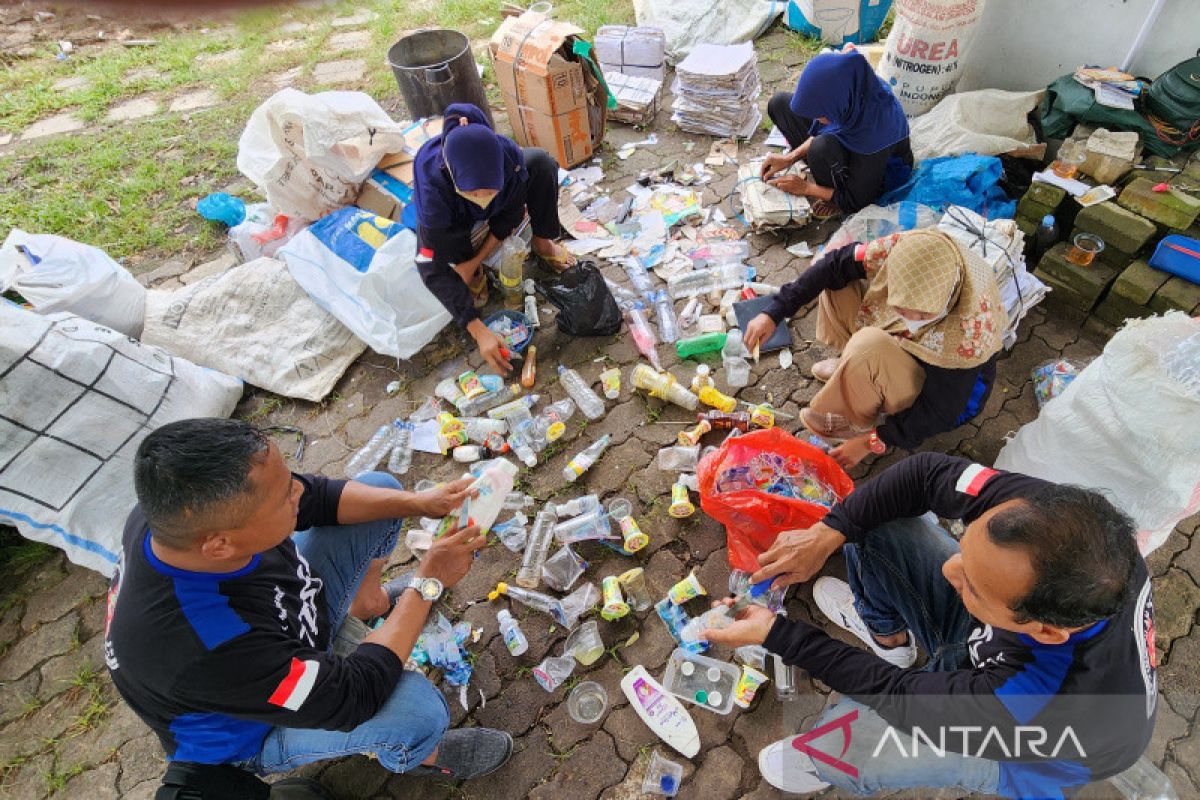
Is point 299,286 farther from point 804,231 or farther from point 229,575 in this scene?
point 804,231

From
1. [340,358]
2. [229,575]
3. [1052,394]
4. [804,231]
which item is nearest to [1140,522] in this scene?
[1052,394]

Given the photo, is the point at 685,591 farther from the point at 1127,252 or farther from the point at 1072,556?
the point at 1127,252

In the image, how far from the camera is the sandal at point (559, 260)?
421 cm

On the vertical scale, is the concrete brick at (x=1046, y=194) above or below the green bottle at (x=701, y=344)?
above

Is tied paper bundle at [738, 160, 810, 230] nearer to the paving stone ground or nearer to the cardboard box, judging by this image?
the paving stone ground

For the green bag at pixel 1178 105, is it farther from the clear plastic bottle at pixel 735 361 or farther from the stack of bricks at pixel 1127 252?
the clear plastic bottle at pixel 735 361

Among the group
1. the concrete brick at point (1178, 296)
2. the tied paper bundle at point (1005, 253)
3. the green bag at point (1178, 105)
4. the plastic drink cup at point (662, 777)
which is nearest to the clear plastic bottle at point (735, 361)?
the tied paper bundle at point (1005, 253)

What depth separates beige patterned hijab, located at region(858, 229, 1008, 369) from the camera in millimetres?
2480

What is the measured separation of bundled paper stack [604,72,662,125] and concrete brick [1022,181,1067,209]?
296 centimetres

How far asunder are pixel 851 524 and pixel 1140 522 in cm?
124

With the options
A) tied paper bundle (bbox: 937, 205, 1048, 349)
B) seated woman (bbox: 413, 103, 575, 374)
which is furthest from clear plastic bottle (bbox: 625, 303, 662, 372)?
tied paper bundle (bbox: 937, 205, 1048, 349)

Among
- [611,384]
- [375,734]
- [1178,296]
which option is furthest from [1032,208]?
[375,734]

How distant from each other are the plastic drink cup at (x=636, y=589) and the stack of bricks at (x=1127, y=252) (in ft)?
9.61

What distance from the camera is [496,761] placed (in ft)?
7.81
